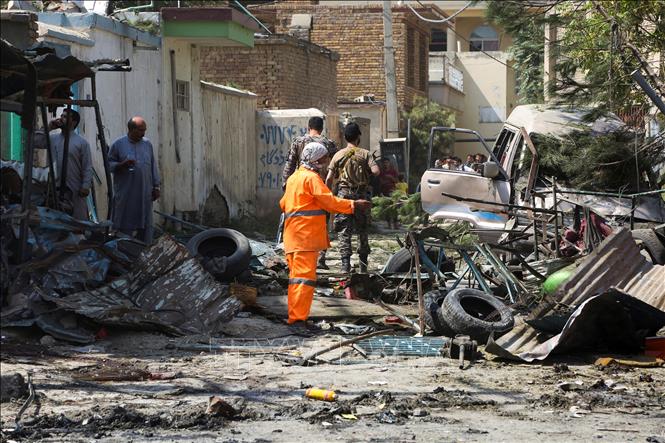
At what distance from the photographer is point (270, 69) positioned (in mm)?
25797

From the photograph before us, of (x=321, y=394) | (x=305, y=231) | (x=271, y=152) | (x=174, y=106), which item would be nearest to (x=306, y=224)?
(x=305, y=231)

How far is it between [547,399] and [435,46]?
52.6 m

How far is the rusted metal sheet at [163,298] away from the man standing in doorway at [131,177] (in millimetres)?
Answer: 2254

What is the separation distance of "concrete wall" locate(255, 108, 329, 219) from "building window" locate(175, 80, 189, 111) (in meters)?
3.22

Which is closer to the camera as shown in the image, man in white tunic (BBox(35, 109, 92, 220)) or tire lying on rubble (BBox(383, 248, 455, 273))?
man in white tunic (BBox(35, 109, 92, 220))

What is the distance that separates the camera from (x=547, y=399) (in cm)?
704

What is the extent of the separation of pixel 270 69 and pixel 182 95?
22.7 ft

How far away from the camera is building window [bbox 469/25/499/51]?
188ft

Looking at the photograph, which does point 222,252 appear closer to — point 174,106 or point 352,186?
point 352,186

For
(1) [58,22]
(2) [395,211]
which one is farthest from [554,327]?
(1) [58,22]

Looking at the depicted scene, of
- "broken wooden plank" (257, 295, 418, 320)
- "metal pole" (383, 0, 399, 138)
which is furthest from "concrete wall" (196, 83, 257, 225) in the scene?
"broken wooden plank" (257, 295, 418, 320)

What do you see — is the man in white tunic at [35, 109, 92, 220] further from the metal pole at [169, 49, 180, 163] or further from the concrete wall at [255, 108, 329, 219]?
the concrete wall at [255, 108, 329, 219]

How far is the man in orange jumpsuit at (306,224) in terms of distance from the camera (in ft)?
32.3

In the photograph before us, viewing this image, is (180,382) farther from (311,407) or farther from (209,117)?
(209,117)
